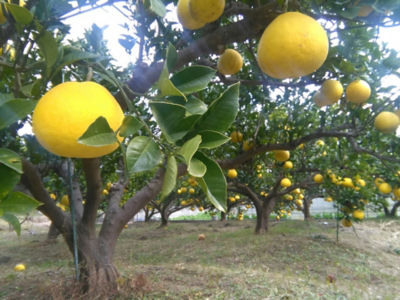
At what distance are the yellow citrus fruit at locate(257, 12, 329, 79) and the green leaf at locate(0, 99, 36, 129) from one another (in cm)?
66

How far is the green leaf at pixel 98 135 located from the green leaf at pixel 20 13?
329 millimetres

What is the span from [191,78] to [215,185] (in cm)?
30

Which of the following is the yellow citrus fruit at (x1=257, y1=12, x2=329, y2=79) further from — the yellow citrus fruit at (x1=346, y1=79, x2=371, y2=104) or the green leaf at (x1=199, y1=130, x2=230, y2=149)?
the yellow citrus fruit at (x1=346, y1=79, x2=371, y2=104)

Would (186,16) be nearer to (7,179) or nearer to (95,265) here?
(7,179)

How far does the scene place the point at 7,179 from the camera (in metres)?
0.68

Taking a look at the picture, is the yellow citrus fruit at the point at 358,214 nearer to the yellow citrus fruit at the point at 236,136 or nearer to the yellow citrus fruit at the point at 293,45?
the yellow citrus fruit at the point at 236,136

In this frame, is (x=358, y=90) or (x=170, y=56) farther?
(x=358, y=90)

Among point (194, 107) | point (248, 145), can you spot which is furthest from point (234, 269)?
point (194, 107)

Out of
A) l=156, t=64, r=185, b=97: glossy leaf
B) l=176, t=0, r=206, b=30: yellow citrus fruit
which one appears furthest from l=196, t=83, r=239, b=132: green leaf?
l=176, t=0, r=206, b=30: yellow citrus fruit

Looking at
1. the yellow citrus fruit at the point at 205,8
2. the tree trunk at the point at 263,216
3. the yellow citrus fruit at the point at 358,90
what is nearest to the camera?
the yellow citrus fruit at the point at 205,8

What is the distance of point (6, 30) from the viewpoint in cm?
96

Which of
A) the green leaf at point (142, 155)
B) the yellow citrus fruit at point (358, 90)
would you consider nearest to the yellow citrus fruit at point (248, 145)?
the yellow citrus fruit at point (358, 90)

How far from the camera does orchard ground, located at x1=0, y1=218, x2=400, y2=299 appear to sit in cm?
326

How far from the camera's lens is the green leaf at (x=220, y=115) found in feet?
2.25
